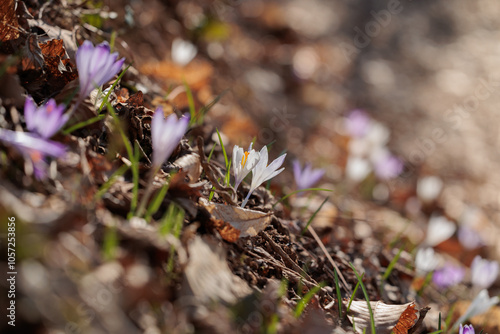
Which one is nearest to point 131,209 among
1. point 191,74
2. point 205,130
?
point 205,130

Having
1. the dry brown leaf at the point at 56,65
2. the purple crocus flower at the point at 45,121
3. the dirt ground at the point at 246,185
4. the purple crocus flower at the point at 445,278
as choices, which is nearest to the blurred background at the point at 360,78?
the dirt ground at the point at 246,185

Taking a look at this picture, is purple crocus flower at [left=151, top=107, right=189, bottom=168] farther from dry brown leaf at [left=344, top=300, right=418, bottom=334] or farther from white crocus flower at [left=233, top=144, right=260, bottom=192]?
dry brown leaf at [left=344, top=300, right=418, bottom=334]

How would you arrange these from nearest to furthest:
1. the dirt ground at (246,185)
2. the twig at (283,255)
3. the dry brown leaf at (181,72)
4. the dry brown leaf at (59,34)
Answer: the dirt ground at (246,185), the twig at (283,255), the dry brown leaf at (59,34), the dry brown leaf at (181,72)

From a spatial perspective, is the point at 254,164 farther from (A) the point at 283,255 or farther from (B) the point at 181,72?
(B) the point at 181,72

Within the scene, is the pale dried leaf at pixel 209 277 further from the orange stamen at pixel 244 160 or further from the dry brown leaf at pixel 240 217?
the orange stamen at pixel 244 160

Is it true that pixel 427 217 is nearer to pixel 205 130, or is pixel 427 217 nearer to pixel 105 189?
pixel 205 130

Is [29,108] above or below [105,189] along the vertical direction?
above
